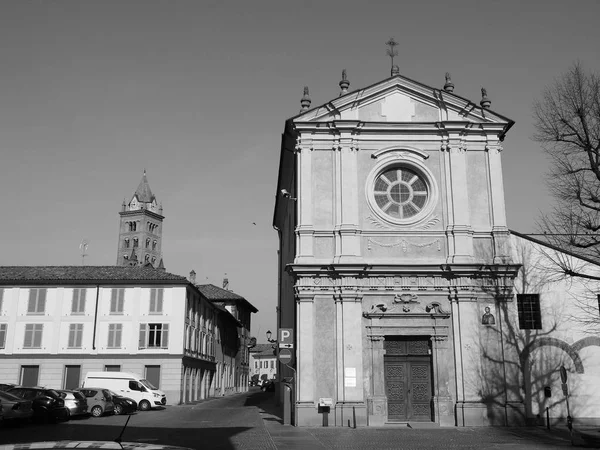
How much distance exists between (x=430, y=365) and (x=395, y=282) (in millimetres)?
3433

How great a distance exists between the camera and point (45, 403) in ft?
79.4

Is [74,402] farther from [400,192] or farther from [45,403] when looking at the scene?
[400,192]

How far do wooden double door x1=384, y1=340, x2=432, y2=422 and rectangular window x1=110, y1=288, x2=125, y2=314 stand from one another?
24.9m

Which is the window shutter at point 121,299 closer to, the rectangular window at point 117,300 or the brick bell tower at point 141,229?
the rectangular window at point 117,300

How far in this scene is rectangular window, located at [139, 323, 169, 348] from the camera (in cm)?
4216

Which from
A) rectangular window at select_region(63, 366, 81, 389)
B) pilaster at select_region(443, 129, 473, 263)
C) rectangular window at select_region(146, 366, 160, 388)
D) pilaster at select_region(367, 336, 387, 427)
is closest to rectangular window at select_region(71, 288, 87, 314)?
rectangular window at select_region(63, 366, 81, 389)

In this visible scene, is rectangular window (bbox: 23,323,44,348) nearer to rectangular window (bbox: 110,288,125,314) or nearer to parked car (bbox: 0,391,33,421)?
rectangular window (bbox: 110,288,125,314)

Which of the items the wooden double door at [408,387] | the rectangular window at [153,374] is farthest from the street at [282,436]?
the rectangular window at [153,374]

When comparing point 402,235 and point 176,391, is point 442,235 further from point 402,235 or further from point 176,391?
point 176,391

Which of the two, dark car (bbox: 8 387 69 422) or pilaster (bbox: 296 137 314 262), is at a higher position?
pilaster (bbox: 296 137 314 262)

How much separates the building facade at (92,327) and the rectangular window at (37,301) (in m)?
0.06

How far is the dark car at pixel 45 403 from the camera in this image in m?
24.0

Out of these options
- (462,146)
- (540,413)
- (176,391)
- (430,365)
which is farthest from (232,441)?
(176,391)

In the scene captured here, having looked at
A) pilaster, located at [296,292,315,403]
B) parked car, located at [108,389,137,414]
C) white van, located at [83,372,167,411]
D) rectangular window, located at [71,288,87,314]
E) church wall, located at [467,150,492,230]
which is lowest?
parked car, located at [108,389,137,414]
